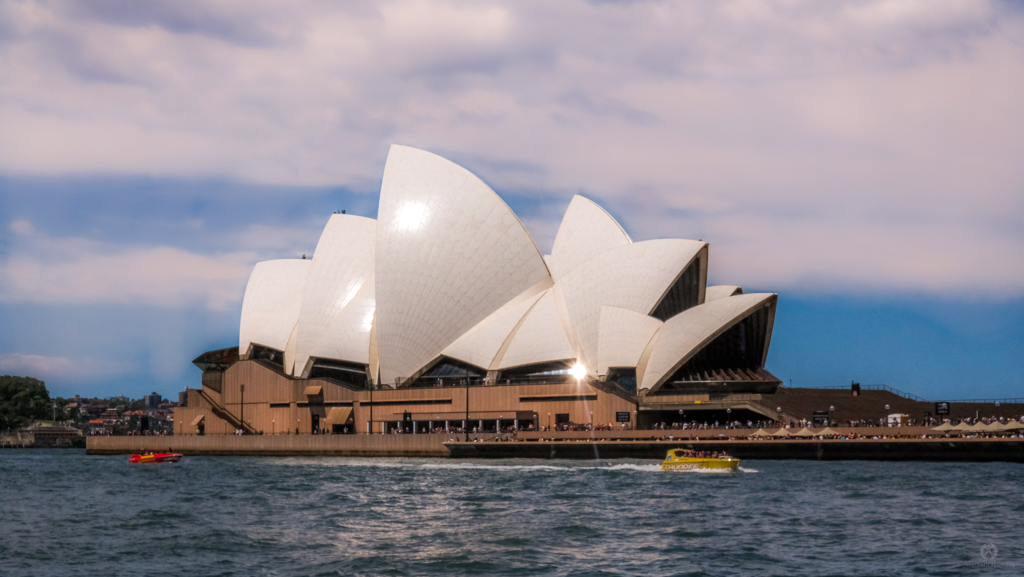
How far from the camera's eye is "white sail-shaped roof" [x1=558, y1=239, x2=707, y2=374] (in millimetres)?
64250

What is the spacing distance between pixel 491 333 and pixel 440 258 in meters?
6.43

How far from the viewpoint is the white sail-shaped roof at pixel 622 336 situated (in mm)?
63719

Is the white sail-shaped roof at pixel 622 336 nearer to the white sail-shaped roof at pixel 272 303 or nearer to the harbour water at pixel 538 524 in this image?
the harbour water at pixel 538 524

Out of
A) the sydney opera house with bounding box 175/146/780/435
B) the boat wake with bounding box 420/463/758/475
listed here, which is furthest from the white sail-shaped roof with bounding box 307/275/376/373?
the boat wake with bounding box 420/463/758/475

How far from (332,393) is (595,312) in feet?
72.0

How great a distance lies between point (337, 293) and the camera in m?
76.1

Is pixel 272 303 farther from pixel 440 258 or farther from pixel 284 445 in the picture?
pixel 440 258

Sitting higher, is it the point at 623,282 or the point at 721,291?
the point at 721,291

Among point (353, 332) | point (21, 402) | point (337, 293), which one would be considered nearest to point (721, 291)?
point (353, 332)

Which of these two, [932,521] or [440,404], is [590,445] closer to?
[440,404]

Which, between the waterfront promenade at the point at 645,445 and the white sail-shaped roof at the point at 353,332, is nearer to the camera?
the waterfront promenade at the point at 645,445

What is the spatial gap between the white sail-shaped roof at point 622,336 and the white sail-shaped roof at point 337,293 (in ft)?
64.4

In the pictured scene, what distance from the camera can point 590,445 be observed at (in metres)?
55.0

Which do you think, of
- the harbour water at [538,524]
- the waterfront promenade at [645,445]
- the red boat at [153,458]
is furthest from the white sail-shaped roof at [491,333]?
the harbour water at [538,524]
